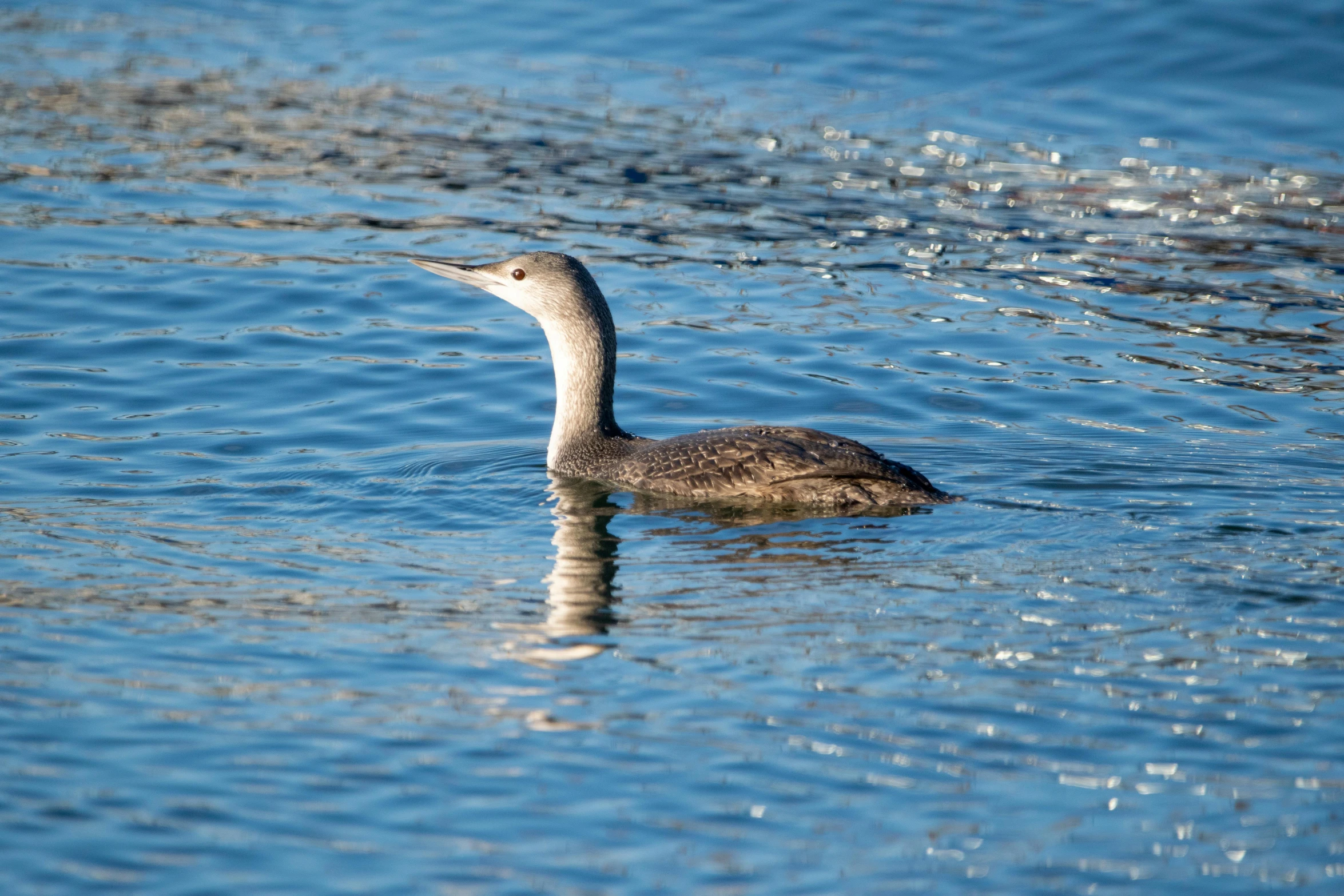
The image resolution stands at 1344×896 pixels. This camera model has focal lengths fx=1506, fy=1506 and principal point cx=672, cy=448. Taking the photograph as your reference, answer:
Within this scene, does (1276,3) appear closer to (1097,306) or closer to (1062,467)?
(1097,306)

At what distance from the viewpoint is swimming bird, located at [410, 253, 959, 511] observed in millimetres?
6918

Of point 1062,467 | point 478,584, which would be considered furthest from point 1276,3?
point 478,584

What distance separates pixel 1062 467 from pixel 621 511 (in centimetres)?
224

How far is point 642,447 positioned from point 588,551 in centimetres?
122

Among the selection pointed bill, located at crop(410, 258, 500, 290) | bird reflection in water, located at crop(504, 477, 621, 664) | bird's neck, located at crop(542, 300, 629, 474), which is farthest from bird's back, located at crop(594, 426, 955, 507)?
pointed bill, located at crop(410, 258, 500, 290)

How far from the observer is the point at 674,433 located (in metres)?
8.84

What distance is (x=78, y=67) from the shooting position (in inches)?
634

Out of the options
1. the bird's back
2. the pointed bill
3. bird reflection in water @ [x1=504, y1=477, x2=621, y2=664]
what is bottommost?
bird reflection in water @ [x1=504, y1=477, x2=621, y2=664]

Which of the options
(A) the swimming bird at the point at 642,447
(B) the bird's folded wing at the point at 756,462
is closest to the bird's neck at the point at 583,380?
(A) the swimming bird at the point at 642,447

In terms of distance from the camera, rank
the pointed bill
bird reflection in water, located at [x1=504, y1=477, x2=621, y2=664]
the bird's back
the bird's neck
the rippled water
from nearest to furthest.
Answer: the rippled water
bird reflection in water, located at [x1=504, y1=477, x2=621, y2=664]
the bird's back
the bird's neck
the pointed bill

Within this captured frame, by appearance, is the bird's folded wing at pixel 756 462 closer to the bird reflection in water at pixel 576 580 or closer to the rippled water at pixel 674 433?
the rippled water at pixel 674 433

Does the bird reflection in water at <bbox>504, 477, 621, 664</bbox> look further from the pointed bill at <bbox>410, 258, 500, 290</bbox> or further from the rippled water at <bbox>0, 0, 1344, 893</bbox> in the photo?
the pointed bill at <bbox>410, 258, 500, 290</bbox>

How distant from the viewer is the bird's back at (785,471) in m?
6.89

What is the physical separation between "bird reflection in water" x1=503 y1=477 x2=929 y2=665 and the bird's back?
0.21ft
